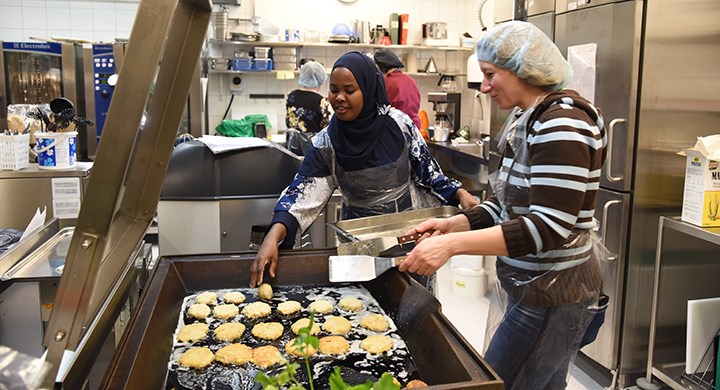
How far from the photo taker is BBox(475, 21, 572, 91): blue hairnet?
62.7 inches

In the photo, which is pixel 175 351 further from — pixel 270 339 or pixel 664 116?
pixel 664 116

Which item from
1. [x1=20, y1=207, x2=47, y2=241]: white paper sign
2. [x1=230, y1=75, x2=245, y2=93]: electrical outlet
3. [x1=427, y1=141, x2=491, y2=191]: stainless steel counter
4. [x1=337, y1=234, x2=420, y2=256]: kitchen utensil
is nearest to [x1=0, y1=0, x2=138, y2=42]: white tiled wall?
[x1=230, y1=75, x2=245, y2=93]: electrical outlet

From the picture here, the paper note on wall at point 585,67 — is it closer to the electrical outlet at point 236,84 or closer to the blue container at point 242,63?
the blue container at point 242,63

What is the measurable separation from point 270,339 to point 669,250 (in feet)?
6.79

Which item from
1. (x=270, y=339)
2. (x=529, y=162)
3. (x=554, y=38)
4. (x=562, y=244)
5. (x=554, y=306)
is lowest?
(x=270, y=339)

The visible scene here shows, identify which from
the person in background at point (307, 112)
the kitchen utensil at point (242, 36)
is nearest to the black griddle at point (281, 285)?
the person in background at point (307, 112)

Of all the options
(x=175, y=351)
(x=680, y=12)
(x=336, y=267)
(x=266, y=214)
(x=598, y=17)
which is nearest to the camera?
(x=175, y=351)

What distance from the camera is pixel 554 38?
324cm

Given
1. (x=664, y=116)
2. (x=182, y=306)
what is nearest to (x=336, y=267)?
(x=182, y=306)

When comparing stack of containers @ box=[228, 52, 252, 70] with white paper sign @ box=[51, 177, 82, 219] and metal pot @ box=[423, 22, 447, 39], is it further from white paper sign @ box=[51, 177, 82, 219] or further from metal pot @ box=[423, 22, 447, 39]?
white paper sign @ box=[51, 177, 82, 219]

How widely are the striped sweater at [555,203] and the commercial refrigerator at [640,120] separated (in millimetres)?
1222

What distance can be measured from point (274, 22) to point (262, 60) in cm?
56

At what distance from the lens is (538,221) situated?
1460 mm

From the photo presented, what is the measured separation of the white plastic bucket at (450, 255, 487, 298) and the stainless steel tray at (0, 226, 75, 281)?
8.80 feet
